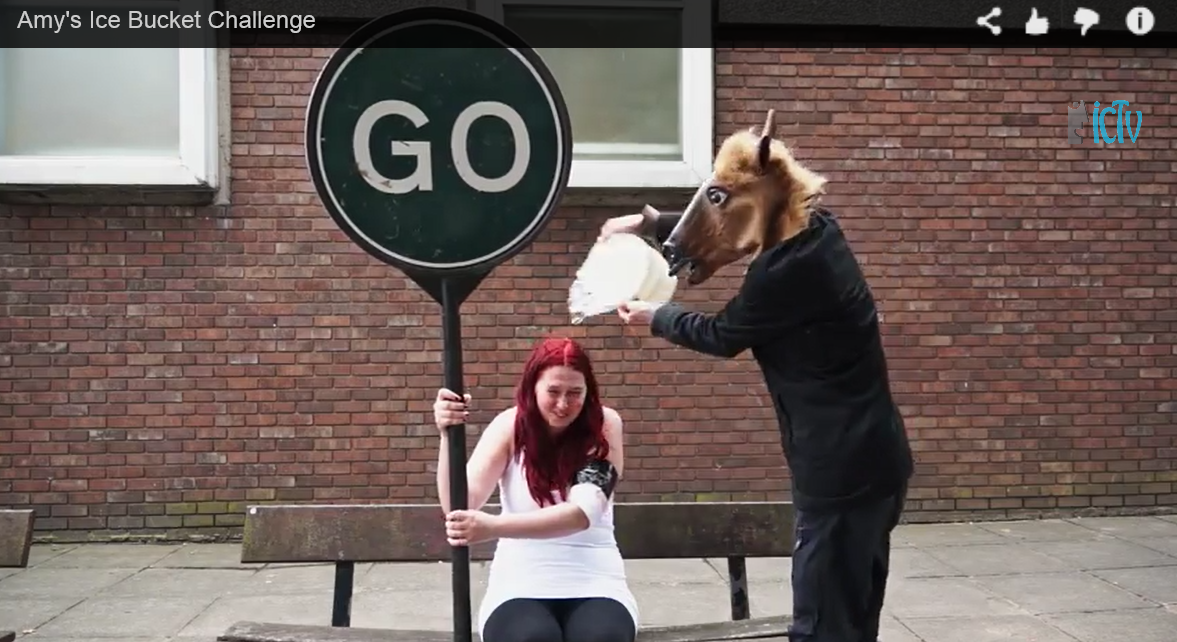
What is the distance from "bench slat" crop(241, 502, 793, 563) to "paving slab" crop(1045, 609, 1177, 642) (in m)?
1.68

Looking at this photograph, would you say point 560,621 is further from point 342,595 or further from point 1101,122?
point 1101,122

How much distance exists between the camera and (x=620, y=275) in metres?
2.61

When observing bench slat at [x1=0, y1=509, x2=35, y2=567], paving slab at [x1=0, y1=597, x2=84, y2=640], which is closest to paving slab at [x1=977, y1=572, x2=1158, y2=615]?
bench slat at [x1=0, y1=509, x2=35, y2=567]

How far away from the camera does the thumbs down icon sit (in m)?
7.44

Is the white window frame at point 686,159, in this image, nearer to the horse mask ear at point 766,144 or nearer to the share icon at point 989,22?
the share icon at point 989,22

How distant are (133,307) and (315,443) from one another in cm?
148

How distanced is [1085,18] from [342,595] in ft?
20.9

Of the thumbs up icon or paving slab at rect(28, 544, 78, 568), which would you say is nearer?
paving slab at rect(28, 544, 78, 568)

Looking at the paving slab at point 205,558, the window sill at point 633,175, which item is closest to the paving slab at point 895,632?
the window sill at point 633,175

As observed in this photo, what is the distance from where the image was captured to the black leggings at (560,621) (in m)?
3.15

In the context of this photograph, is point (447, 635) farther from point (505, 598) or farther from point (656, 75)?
point (656, 75)

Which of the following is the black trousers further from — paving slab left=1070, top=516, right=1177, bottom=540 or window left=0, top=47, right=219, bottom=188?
window left=0, top=47, right=219, bottom=188

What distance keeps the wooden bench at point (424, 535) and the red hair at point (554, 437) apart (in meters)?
1.07

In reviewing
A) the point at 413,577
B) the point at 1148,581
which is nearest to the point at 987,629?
the point at 1148,581
